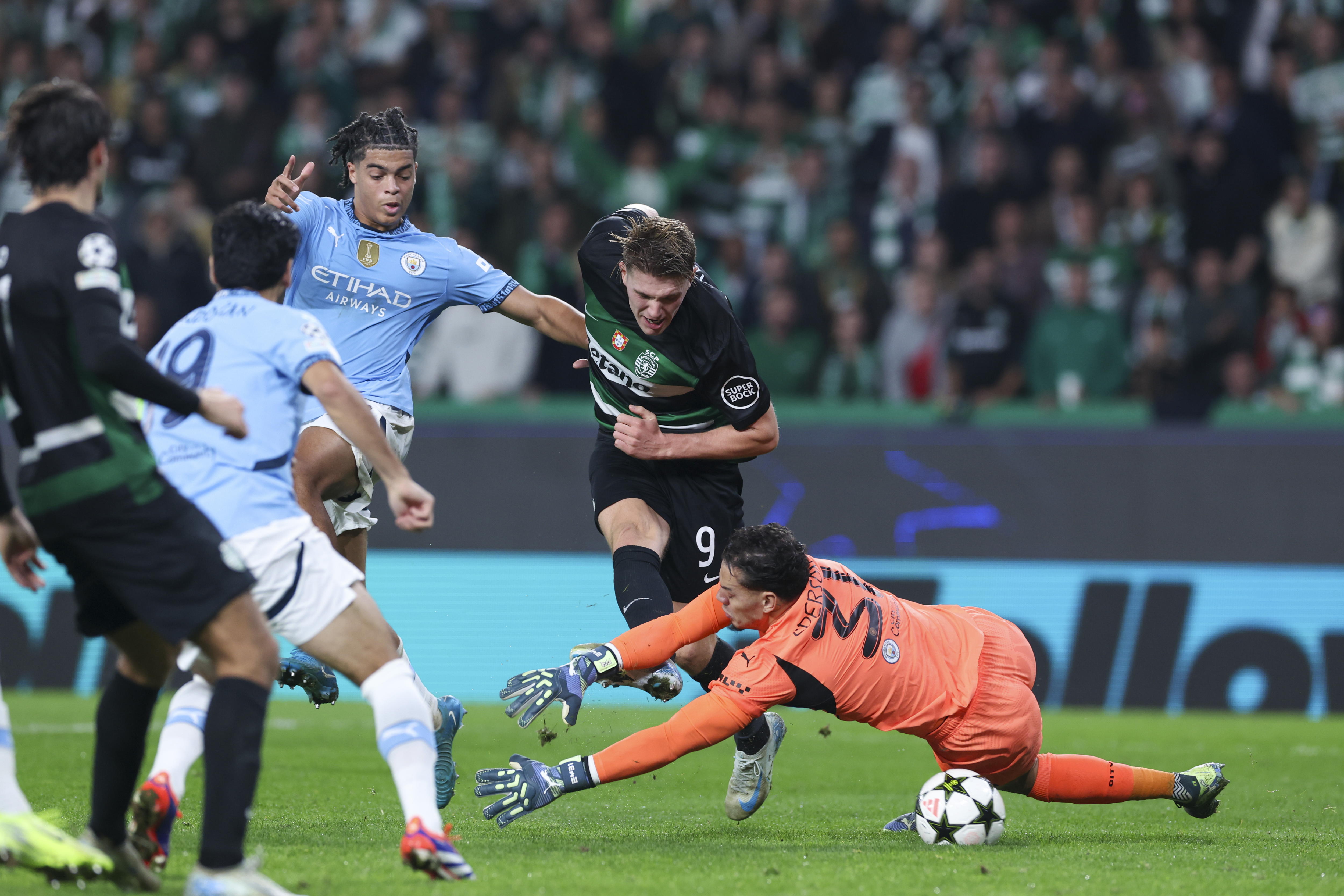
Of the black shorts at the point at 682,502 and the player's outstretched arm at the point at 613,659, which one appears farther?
the black shorts at the point at 682,502

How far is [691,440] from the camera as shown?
23.5 feet

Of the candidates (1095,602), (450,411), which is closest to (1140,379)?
(1095,602)

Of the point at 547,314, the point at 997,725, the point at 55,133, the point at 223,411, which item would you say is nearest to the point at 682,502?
the point at 547,314

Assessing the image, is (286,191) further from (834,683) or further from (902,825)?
(902,825)

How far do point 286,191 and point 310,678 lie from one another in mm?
2226

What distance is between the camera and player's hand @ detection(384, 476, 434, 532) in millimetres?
4723

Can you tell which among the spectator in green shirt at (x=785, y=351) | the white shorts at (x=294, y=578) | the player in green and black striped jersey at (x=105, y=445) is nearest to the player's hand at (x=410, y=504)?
the white shorts at (x=294, y=578)

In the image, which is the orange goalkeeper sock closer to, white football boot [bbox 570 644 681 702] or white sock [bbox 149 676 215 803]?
white football boot [bbox 570 644 681 702]

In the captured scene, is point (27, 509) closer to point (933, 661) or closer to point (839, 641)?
point (839, 641)

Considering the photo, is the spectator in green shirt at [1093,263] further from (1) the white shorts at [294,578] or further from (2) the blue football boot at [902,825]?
(1) the white shorts at [294,578]

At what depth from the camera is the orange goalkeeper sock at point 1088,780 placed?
6.36 metres

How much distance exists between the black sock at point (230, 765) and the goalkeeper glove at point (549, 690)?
1361 millimetres

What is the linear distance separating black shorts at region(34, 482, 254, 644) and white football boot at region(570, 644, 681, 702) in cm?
204

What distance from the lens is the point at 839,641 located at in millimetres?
5844
